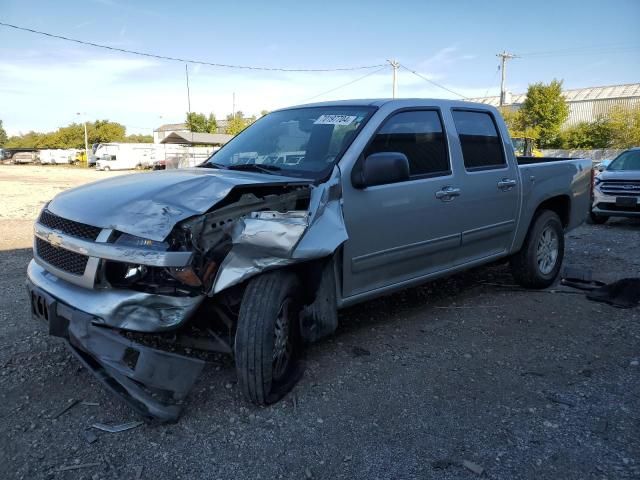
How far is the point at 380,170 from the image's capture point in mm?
3418

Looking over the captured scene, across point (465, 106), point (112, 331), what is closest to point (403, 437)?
point (112, 331)

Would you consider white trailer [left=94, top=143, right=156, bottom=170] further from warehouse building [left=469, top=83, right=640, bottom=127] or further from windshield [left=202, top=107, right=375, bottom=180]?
windshield [left=202, top=107, right=375, bottom=180]

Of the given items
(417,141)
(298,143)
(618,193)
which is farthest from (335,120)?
(618,193)

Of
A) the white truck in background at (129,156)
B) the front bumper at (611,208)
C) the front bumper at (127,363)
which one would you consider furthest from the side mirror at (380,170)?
the white truck in background at (129,156)

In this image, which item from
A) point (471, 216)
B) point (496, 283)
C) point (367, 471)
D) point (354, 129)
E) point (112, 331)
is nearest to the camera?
point (367, 471)

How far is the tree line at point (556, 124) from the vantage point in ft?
130

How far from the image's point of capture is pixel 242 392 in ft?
9.84

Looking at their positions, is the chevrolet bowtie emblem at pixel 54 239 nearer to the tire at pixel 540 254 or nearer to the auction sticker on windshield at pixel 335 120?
the auction sticker on windshield at pixel 335 120

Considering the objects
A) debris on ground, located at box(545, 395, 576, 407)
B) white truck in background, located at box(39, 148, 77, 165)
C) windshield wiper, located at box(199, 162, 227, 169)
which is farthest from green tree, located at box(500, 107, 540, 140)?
white truck in background, located at box(39, 148, 77, 165)

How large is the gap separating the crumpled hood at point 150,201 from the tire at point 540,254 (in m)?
3.08

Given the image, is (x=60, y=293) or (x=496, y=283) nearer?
(x=60, y=293)

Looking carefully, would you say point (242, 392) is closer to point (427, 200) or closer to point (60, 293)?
point (60, 293)

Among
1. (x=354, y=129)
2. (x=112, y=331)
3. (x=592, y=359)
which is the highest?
(x=354, y=129)

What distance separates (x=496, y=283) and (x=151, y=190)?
4159mm
